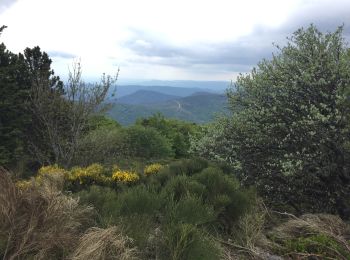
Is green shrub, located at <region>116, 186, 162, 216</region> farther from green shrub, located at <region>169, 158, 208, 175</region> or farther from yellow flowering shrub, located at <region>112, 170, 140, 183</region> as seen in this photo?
yellow flowering shrub, located at <region>112, 170, 140, 183</region>

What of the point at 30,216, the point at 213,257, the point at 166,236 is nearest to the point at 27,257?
the point at 30,216

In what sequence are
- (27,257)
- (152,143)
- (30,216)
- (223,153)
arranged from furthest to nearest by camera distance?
(152,143), (223,153), (30,216), (27,257)

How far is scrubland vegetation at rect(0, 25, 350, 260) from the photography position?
4754 millimetres

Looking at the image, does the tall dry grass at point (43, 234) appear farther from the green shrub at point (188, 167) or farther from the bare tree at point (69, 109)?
the bare tree at point (69, 109)

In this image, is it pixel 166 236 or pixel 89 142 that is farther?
pixel 89 142

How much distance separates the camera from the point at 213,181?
27.0 ft

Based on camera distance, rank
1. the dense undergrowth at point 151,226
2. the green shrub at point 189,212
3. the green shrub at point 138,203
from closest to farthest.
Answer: the dense undergrowth at point 151,226 → the green shrub at point 189,212 → the green shrub at point 138,203

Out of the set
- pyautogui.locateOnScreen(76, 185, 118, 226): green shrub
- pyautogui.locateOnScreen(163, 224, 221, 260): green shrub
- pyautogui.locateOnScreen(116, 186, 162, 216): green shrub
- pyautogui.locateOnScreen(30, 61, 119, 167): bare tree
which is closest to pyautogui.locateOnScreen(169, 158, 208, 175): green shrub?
pyautogui.locateOnScreen(76, 185, 118, 226): green shrub

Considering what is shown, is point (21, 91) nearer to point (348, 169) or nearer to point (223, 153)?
→ point (223, 153)

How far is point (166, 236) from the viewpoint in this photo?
16.5ft

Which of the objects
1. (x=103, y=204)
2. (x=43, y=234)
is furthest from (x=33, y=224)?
(x=103, y=204)

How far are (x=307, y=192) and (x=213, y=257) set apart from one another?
8.16 metres

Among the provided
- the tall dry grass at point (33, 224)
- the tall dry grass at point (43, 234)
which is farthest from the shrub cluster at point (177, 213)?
the tall dry grass at point (33, 224)

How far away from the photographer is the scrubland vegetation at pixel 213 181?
475 centimetres
